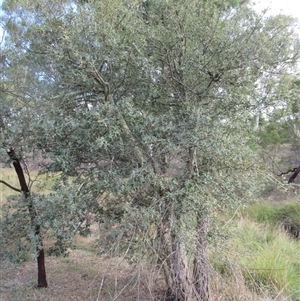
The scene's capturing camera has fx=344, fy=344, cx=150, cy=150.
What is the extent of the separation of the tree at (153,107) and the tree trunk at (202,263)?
2 cm

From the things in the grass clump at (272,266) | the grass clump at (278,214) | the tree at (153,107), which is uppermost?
the tree at (153,107)

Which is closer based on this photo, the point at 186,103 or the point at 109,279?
the point at 186,103

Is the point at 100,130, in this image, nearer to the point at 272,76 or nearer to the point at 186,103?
the point at 186,103

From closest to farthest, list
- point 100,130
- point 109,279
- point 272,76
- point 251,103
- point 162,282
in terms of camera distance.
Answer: point 100,130 < point 251,103 < point 272,76 < point 162,282 < point 109,279

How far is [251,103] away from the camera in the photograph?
2.96m

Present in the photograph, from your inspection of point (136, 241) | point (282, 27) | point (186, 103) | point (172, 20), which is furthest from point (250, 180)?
point (172, 20)

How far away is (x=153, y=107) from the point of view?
3.20m

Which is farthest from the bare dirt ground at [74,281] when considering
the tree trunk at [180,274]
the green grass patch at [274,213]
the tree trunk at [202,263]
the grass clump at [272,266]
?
the green grass patch at [274,213]

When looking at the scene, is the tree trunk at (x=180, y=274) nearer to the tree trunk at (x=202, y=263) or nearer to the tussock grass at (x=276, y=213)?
the tree trunk at (x=202, y=263)

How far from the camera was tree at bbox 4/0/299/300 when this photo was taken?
8.96 ft

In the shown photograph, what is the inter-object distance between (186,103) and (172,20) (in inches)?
27.5

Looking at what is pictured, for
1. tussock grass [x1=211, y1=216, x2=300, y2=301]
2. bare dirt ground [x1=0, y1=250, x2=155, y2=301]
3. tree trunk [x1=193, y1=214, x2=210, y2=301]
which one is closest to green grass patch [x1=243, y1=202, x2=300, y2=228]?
tussock grass [x1=211, y1=216, x2=300, y2=301]

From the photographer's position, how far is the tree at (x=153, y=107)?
2.73 metres

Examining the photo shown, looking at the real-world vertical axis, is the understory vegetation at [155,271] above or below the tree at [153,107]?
below
